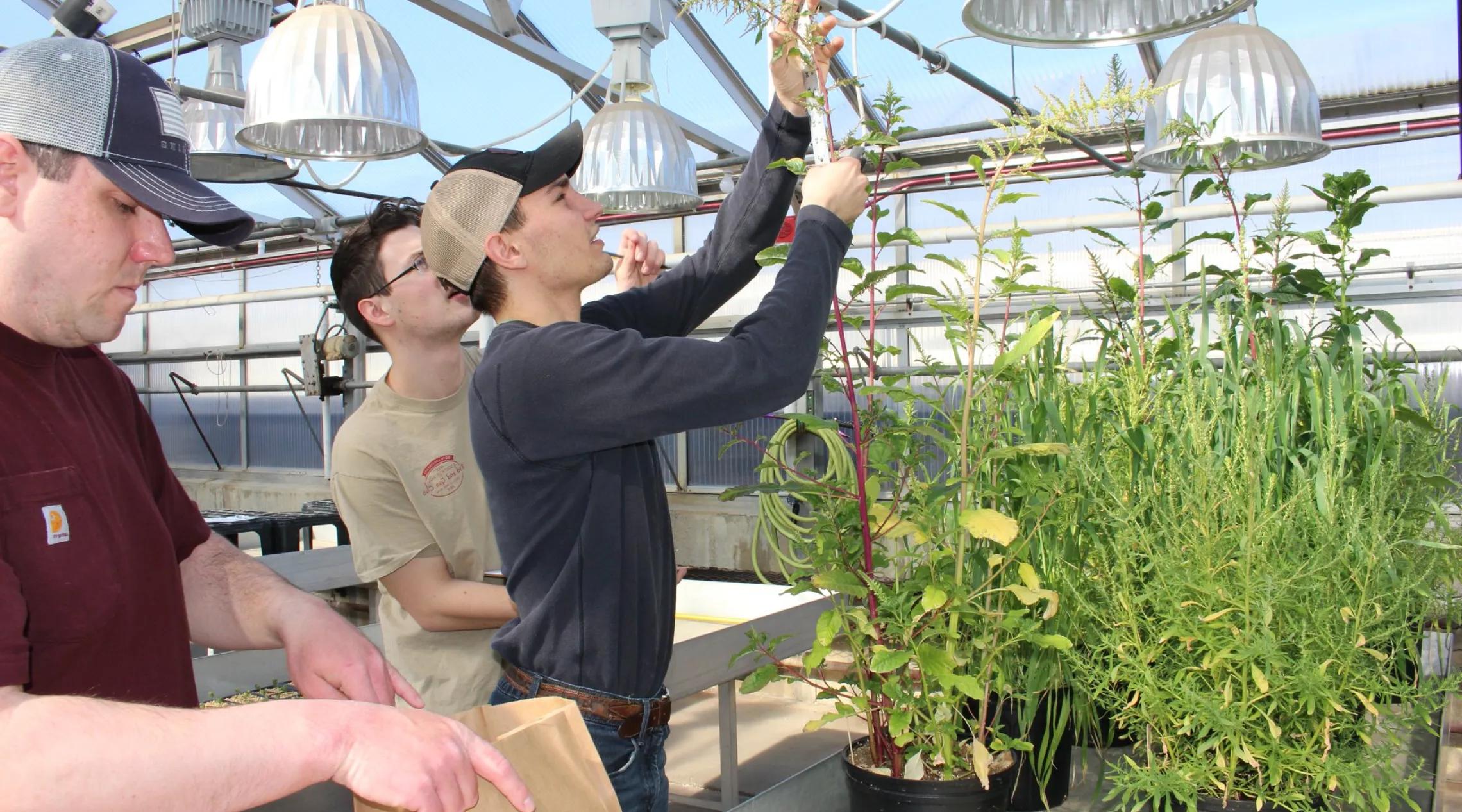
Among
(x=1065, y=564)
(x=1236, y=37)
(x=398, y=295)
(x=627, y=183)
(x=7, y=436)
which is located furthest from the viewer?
Answer: (x=627, y=183)

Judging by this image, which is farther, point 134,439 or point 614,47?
point 614,47

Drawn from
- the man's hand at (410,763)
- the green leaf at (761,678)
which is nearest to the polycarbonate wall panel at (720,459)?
the green leaf at (761,678)

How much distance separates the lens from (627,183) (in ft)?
8.50

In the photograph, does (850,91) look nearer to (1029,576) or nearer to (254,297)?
(1029,576)

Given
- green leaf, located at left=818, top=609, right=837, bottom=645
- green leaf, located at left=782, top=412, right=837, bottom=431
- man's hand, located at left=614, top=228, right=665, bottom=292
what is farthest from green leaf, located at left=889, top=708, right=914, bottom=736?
man's hand, located at left=614, top=228, right=665, bottom=292

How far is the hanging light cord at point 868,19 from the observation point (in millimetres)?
1365

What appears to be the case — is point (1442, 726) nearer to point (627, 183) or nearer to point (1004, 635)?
point (1004, 635)

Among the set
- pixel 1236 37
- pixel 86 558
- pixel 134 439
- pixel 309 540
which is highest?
pixel 1236 37

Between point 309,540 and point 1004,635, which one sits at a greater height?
point 1004,635

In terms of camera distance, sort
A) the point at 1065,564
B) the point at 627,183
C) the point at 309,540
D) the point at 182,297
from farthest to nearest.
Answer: the point at 182,297 < the point at 309,540 < the point at 627,183 < the point at 1065,564

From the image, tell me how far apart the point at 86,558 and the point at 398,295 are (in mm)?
1004

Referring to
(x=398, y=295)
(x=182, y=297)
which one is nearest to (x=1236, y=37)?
(x=398, y=295)

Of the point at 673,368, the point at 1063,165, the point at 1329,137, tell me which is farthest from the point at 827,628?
the point at 1063,165

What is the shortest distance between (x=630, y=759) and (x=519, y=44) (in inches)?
180
